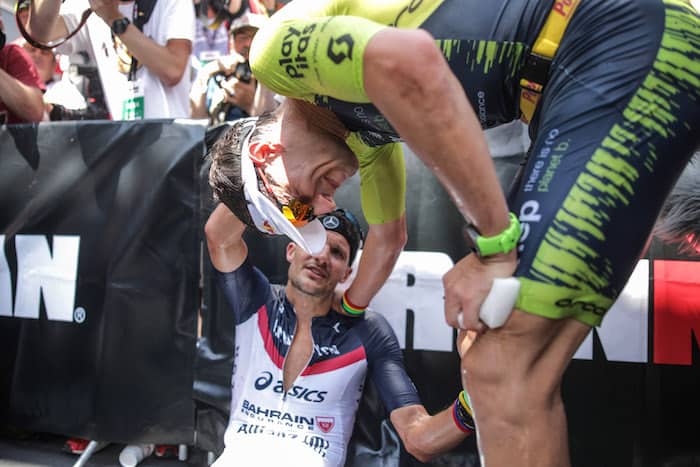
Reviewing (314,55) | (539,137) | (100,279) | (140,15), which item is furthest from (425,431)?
(140,15)

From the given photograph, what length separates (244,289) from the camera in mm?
3422

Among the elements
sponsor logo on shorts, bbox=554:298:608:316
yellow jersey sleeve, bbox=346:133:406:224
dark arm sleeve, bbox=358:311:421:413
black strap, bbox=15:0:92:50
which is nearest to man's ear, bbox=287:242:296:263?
dark arm sleeve, bbox=358:311:421:413

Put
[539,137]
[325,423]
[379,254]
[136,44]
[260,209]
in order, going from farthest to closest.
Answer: [136,44], [325,423], [379,254], [260,209], [539,137]

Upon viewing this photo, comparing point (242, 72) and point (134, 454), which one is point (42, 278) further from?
point (242, 72)

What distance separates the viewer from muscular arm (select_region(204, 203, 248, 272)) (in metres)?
3.33

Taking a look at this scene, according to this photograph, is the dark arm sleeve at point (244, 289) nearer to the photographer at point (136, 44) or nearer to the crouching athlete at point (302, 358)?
the crouching athlete at point (302, 358)

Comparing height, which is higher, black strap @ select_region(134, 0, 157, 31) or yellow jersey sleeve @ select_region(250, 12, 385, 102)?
yellow jersey sleeve @ select_region(250, 12, 385, 102)

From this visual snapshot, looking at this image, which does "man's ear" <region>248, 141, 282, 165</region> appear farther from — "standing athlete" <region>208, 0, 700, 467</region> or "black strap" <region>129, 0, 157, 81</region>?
"black strap" <region>129, 0, 157, 81</region>

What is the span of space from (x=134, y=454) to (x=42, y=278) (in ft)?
3.76

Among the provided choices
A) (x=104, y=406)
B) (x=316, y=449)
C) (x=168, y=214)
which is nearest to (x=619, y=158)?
(x=316, y=449)

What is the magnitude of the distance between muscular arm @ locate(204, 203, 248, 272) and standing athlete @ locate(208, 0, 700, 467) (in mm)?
1681

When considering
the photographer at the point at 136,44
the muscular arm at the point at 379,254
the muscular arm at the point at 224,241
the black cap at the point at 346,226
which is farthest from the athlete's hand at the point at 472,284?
the photographer at the point at 136,44

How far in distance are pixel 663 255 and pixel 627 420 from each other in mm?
784

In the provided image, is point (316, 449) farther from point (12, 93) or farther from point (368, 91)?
point (12, 93)
